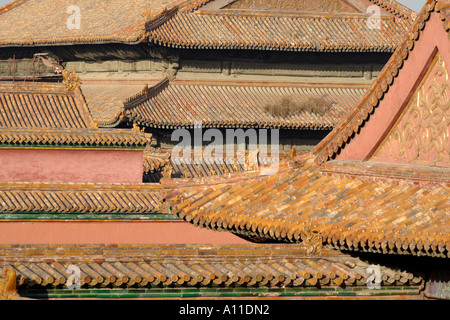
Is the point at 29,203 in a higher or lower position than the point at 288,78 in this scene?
lower

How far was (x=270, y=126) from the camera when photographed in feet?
119

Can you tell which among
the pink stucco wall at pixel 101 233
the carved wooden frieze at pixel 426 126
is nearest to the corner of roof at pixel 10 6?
the pink stucco wall at pixel 101 233

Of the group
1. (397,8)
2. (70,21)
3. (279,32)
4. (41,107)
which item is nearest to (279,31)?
(279,32)

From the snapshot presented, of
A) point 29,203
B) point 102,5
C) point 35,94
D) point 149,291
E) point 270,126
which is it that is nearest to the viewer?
point 149,291

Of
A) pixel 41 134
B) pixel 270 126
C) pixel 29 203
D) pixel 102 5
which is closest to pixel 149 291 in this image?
pixel 29 203

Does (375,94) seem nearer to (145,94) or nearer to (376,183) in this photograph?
(376,183)

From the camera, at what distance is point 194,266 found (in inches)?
584

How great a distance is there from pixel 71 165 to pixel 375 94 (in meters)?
15.0

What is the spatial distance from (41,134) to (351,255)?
1529 cm

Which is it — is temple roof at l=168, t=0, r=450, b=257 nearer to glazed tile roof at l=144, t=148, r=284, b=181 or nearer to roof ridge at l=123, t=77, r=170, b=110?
glazed tile roof at l=144, t=148, r=284, b=181

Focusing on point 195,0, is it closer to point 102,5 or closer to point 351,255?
point 102,5

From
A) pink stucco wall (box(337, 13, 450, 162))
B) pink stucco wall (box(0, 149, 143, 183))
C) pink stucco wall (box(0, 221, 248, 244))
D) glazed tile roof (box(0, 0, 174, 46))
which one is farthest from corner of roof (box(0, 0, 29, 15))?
pink stucco wall (box(337, 13, 450, 162))

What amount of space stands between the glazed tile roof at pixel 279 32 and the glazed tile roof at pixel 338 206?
1990cm

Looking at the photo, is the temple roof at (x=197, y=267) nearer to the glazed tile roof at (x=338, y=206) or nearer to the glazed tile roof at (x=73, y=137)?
the glazed tile roof at (x=338, y=206)
